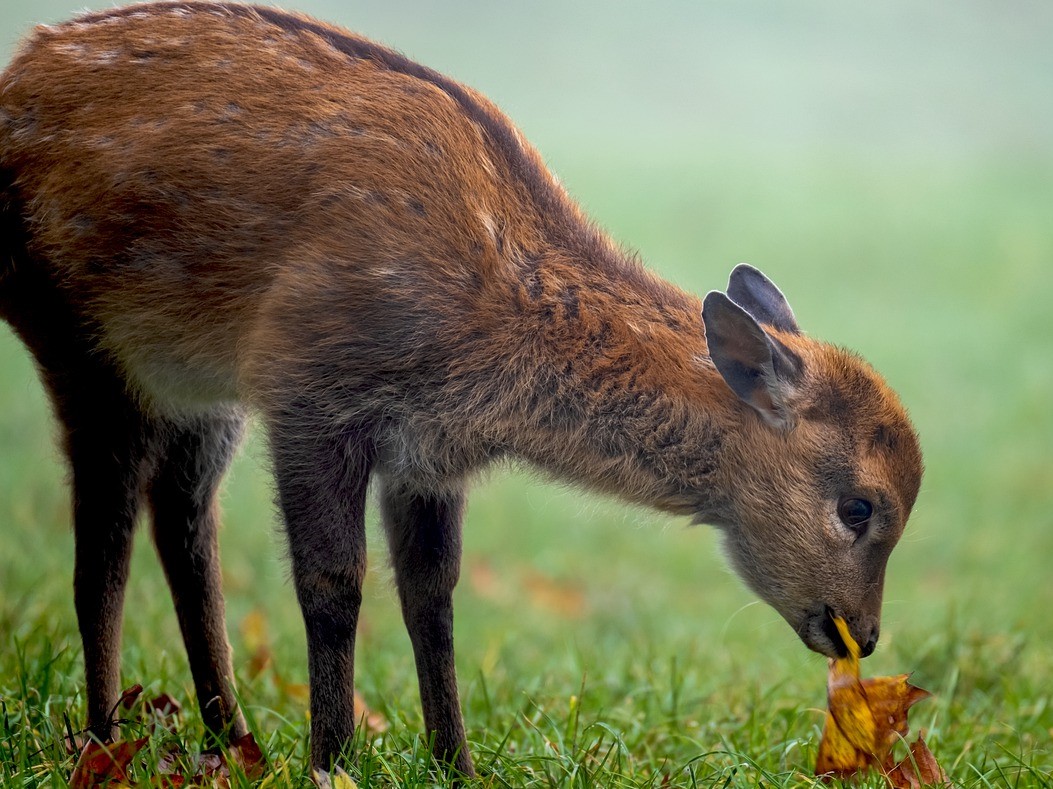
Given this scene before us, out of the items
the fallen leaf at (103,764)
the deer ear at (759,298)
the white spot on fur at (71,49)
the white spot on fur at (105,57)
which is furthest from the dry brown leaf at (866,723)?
the white spot on fur at (71,49)

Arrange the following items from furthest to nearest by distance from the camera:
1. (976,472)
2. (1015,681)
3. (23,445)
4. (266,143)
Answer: (976,472) < (23,445) < (1015,681) < (266,143)

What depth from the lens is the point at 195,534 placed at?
15.0 ft

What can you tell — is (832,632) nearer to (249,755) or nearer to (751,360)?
(751,360)

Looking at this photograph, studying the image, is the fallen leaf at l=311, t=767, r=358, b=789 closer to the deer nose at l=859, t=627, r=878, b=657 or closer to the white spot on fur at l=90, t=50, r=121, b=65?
the deer nose at l=859, t=627, r=878, b=657

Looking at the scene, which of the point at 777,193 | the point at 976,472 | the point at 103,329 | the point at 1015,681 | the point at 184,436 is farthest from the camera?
the point at 777,193

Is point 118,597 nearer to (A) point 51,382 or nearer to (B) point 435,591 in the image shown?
(A) point 51,382

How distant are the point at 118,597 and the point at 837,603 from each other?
242cm

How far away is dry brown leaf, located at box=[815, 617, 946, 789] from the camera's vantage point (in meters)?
3.87

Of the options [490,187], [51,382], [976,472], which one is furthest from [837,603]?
[976,472]

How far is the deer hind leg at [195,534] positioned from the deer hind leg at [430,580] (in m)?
0.71

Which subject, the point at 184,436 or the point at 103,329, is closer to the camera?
the point at 103,329

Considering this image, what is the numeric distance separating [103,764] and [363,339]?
1422 millimetres

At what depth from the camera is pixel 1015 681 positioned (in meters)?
5.24

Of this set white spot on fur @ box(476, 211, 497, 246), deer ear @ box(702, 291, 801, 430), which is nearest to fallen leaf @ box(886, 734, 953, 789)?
deer ear @ box(702, 291, 801, 430)
